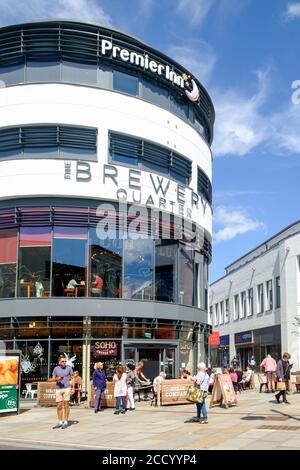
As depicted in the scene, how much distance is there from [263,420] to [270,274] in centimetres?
3352

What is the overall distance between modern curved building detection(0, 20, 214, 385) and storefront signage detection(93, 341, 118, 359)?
5cm

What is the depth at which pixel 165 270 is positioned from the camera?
2733cm

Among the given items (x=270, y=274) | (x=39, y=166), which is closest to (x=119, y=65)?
(x=39, y=166)

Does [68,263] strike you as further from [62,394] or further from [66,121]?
[62,394]

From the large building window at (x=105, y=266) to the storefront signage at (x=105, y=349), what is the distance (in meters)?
1.97

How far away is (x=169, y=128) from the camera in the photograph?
2820 cm

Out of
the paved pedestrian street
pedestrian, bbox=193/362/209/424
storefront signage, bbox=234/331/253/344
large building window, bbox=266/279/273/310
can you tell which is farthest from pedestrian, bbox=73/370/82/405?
storefront signage, bbox=234/331/253/344

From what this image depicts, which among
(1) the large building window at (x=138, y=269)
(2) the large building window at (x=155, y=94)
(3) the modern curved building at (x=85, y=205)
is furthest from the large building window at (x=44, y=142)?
(1) the large building window at (x=138, y=269)

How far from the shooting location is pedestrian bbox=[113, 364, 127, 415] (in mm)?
18391

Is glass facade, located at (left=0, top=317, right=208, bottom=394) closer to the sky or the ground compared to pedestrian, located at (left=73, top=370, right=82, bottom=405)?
closer to the sky

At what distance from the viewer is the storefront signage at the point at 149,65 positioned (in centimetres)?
2611

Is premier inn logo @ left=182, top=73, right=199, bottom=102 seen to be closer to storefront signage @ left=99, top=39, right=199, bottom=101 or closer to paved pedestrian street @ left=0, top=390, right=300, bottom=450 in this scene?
storefront signage @ left=99, top=39, right=199, bottom=101

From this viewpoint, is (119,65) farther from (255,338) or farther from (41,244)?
(255,338)

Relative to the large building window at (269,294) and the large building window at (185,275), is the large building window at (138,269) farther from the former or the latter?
the large building window at (269,294)
